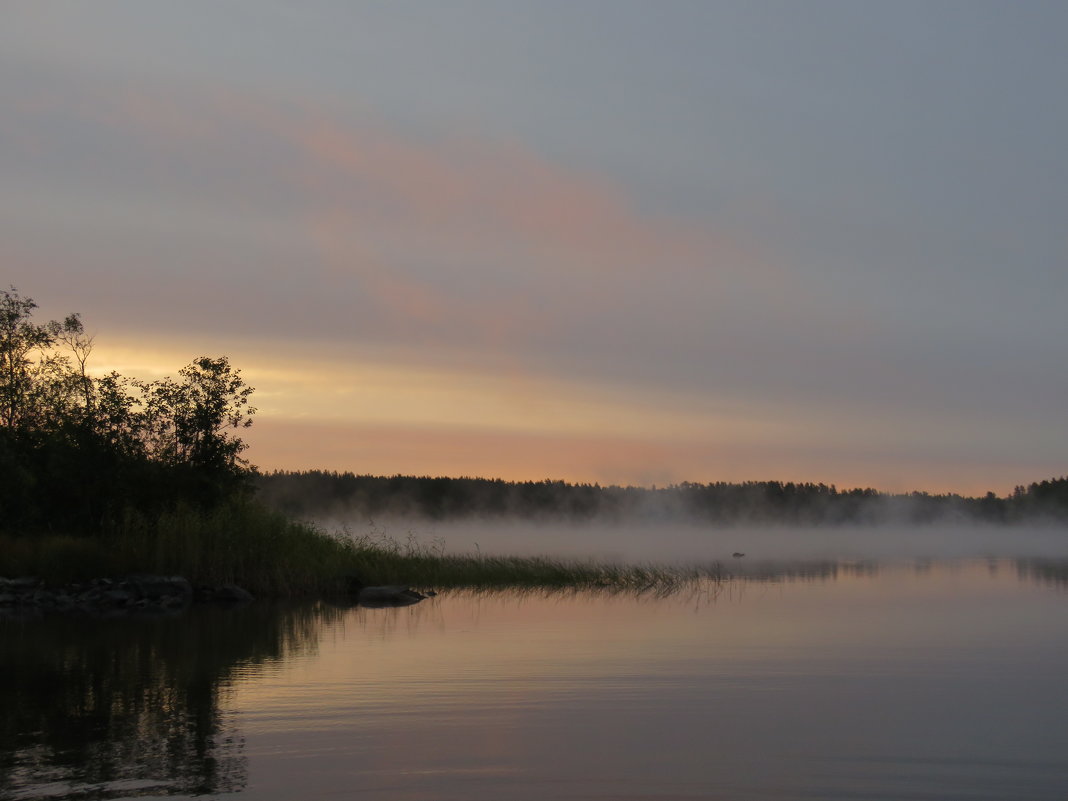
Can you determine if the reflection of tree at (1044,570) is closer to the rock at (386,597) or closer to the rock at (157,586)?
the rock at (386,597)

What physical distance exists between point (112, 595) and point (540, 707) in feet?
79.2

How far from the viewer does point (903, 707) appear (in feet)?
57.3

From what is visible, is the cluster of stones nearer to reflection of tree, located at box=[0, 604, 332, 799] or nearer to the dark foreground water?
the dark foreground water

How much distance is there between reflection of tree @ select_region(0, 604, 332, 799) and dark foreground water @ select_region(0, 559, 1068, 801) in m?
0.06

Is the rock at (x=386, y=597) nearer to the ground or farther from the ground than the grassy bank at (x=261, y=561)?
nearer to the ground

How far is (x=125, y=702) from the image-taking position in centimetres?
1756

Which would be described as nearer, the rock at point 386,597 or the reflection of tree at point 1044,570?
the rock at point 386,597

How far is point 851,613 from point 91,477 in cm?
2827

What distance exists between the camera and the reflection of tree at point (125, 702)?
12.5 metres

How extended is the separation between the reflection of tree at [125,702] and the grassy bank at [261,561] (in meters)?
6.80

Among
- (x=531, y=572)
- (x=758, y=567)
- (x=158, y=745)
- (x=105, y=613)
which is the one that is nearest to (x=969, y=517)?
(x=758, y=567)

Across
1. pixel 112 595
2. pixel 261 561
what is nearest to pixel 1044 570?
pixel 261 561

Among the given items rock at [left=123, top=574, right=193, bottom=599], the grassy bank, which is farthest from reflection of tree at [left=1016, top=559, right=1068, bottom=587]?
rock at [left=123, top=574, right=193, bottom=599]

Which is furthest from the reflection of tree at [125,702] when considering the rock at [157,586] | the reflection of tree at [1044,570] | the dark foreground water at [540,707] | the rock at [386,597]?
the reflection of tree at [1044,570]
